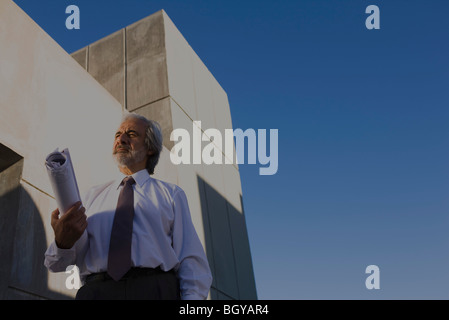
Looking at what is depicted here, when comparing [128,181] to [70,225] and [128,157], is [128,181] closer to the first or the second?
[128,157]

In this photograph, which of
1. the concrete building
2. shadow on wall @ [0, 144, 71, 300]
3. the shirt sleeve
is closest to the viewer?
the shirt sleeve

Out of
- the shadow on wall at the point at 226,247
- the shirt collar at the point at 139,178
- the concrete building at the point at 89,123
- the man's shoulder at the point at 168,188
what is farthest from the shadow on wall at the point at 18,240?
the shadow on wall at the point at 226,247

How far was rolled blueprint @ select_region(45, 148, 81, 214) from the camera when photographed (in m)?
1.52

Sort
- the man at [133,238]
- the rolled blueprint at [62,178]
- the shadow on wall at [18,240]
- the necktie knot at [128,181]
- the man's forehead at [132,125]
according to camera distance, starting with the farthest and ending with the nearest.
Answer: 1. the shadow on wall at [18,240]
2. the man's forehead at [132,125]
3. the necktie knot at [128,181]
4. the man at [133,238]
5. the rolled blueprint at [62,178]

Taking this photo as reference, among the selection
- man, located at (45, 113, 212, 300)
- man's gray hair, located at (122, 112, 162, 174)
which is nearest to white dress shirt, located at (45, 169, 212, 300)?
man, located at (45, 113, 212, 300)

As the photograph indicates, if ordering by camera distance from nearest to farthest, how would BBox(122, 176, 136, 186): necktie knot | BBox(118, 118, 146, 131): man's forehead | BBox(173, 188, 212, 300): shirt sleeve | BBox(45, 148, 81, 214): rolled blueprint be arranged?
1. BBox(45, 148, 81, 214): rolled blueprint
2. BBox(173, 188, 212, 300): shirt sleeve
3. BBox(122, 176, 136, 186): necktie knot
4. BBox(118, 118, 146, 131): man's forehead

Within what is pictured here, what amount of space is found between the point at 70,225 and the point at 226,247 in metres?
6.13

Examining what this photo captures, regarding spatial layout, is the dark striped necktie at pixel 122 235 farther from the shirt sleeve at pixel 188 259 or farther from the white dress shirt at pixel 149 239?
the shirt sleeve at pixel 188 259

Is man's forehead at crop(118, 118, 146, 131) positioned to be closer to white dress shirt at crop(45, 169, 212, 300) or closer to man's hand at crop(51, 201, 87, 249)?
white dress shirt at crop(45, 169, 212, 300)

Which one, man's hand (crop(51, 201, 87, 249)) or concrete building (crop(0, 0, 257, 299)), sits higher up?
concrete building (crop(0, 0, 257, 299))

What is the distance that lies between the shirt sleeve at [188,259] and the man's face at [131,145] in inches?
10.7

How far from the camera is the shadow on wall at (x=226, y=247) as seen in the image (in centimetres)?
688

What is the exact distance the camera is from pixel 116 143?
81.1 inches

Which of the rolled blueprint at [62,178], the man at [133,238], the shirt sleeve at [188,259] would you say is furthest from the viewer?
the shirt sleeve at [188,259]
